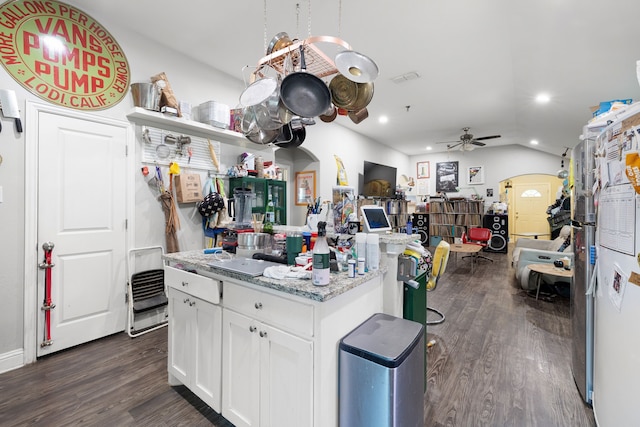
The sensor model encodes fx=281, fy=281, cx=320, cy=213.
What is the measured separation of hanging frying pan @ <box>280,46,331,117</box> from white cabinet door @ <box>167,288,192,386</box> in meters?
1.35

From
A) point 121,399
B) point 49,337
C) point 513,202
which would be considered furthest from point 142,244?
point 513,202

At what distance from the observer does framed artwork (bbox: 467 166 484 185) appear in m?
8.78

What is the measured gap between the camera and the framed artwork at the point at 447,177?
30.0 feet

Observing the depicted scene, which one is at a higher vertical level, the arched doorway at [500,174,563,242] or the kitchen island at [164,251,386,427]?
the arched doorway at [500,174,563,242]

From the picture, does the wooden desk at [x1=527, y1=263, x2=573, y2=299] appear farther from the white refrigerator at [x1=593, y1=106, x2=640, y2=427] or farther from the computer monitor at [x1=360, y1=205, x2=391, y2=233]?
the computer monitor at [x1=360, y1=205, x2=391, y2=233]

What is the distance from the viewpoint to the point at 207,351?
1648mm

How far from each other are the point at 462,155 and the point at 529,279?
5.95 m

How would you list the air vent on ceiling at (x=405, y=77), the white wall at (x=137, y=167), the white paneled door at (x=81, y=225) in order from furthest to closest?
the air vent on ceiling at (x=405, y=77)
the white paneled door at (x=81, y=225)
the white wall at (x=137, y=167)

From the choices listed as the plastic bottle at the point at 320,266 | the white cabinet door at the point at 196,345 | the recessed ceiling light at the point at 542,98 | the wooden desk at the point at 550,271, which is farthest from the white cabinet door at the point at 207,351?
the recessed ceiling light at the point at 542,98

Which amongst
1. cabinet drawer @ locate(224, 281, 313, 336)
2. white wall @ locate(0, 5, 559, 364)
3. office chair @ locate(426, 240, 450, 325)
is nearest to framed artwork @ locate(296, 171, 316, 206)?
white wall @ locate(0, 5, 559, 364)

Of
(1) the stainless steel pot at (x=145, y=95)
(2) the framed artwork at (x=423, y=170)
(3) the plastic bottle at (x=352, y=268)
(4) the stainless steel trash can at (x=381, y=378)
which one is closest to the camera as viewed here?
(4) the stainless steel trash can at (x=381, y=378)

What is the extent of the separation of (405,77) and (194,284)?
3.74m

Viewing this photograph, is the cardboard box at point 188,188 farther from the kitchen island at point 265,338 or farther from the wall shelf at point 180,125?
the kitchen island at point 265,338

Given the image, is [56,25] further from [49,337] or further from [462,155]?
[462,155]
